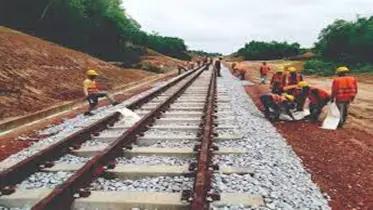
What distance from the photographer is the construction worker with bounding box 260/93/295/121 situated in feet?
37.6

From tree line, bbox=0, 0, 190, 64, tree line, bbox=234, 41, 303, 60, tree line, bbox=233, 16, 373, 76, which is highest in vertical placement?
tree line, bbox=0, 0, 190, 64

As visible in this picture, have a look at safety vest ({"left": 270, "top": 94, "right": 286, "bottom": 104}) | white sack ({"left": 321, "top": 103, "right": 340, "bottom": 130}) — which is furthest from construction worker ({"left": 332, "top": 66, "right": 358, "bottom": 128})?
safety vest ({"left": 270, "top": 94, "right": 286, "bottom": 104})

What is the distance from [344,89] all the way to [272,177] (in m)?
6.06

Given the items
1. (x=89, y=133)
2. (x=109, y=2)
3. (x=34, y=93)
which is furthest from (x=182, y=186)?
(x=109, y=2)

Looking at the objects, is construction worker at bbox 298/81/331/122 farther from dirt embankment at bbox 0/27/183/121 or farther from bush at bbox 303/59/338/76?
bush at bbox 303/59/338/76

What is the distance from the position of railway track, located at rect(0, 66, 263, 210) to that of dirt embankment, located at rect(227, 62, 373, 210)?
1020 millimetres

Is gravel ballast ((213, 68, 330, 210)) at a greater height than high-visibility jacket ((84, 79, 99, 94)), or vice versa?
high-visibility jacket ((84, 79, 99, 94))

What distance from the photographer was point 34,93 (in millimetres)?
15406

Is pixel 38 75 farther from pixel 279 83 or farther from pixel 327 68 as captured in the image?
pixel 327 68

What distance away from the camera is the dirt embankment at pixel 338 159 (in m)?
5.88

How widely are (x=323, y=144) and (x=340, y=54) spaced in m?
42.2

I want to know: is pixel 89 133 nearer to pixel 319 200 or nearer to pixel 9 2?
pixel 319 200

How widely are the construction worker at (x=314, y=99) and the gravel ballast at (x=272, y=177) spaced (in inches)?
120

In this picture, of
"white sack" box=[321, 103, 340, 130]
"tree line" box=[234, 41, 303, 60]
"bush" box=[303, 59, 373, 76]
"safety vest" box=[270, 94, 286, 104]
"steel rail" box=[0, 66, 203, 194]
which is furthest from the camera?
"tree line" box=[234, 41, 303, 60]
